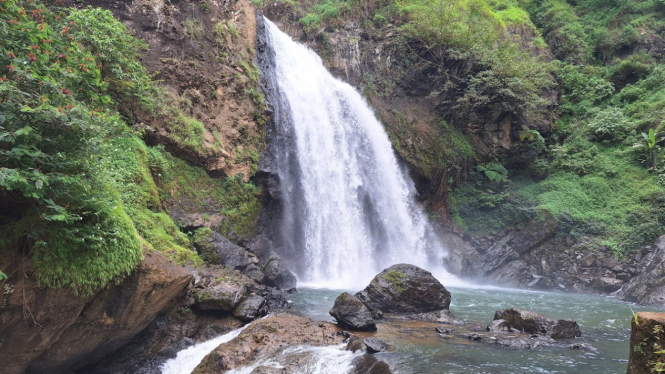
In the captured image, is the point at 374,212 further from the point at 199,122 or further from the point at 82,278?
the point at 82,278

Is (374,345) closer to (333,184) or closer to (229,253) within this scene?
(229,253)

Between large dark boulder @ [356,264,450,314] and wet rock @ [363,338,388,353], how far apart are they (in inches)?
120

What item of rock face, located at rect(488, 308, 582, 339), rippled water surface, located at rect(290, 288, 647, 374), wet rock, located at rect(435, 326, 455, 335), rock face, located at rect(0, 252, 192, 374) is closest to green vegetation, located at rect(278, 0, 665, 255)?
rippled water surface, located at rect(290, 288, 647, 374)

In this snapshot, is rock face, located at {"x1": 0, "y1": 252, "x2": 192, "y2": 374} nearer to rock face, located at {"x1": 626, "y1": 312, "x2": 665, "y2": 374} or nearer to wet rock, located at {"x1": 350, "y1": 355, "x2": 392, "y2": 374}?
wet rock, located at {"x1": 350, "y1": 355, "x2": 392, "y2": 374}

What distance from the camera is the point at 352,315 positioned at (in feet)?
28.2

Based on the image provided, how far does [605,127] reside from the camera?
23.0 m

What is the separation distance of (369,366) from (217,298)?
11.7ft

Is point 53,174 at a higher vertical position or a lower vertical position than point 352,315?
higher

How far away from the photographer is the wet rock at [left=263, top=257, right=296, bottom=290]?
11938 mm

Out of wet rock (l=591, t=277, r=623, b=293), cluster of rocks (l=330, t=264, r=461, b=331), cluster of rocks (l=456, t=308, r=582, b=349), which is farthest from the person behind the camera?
wet rock (l=591, t=277, r=623, b=293)

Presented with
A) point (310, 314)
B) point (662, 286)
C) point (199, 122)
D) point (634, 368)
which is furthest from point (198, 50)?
point (662, 286)

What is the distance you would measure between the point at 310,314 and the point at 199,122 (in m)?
7.77

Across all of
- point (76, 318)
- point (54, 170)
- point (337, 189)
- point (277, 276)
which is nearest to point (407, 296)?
point (277, 276)

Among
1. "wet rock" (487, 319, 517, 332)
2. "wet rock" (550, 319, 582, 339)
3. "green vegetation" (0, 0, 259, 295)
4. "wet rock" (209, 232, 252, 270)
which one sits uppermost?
"green vegetation" (0, 0, 259, 295)
